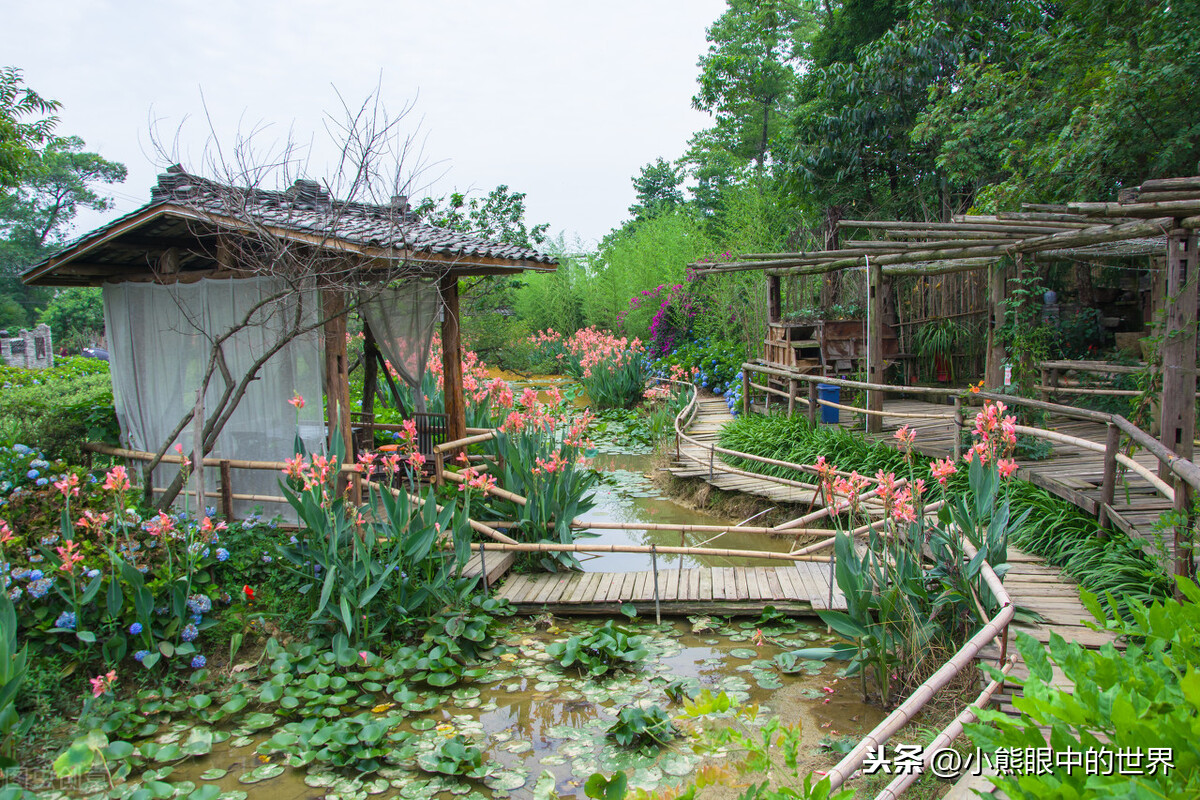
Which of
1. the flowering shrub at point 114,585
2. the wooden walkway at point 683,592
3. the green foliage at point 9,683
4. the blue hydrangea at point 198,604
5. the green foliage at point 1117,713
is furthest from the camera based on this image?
the wooden walkway at point 683,592

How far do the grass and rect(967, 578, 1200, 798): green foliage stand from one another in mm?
255

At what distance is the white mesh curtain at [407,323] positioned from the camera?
630 cm

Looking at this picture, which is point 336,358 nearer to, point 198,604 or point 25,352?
point 198,604

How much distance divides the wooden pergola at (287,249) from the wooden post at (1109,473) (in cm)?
447

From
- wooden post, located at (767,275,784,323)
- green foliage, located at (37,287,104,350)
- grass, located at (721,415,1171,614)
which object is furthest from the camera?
green foliage, located at (37,287,104,350)

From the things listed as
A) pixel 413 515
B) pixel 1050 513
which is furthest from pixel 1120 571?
pixel 413 515

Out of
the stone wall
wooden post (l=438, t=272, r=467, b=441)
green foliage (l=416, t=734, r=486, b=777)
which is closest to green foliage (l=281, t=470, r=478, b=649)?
green foliage (l=416, t=734, r=486, b=777)

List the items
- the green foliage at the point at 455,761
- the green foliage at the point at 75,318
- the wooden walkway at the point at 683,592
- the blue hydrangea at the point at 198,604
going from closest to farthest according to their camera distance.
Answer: the green foliage at the point at 455,761 → the blue hydrangea at the point at 198,604 → the wooden walkway at the point at 683,592 → the green foliage at the point at 75,318

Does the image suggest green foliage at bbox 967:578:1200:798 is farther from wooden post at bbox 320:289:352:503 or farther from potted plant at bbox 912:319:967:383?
potted plant at bbox 912:319:967:383

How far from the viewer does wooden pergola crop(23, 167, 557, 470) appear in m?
5.00

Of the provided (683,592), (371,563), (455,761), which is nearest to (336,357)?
(371,563)

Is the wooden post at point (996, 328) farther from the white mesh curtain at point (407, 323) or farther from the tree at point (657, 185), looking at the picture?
the tree at point (657, 185)

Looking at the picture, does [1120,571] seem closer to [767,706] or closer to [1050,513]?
[1050,513]

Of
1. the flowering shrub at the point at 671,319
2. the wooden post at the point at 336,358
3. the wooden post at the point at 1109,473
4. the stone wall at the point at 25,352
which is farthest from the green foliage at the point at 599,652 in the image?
the stone wall at the point at 25,352
